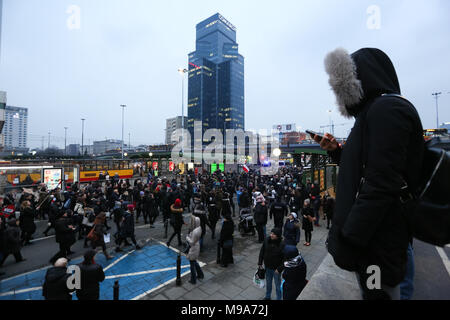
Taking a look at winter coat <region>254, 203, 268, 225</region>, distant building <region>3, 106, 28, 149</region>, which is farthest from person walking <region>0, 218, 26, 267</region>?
distant building <region>3, 106, 28, 149</region>

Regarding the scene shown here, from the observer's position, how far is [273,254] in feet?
15.9

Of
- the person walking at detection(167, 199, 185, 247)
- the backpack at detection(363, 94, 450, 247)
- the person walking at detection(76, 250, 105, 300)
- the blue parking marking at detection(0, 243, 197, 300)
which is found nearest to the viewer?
the backpack at detection(363, 94, 450, 247)

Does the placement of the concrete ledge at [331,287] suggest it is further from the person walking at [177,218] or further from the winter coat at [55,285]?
the person walking at [177,218]

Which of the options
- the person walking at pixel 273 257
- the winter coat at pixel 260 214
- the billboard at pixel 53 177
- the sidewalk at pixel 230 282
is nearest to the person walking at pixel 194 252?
the sidewalk at pixel 230 282

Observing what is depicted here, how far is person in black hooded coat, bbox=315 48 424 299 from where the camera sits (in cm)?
120

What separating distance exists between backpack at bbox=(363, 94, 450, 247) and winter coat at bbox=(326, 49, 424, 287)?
49mm

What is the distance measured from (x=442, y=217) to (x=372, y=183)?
1.36 ft

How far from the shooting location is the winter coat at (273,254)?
481cm

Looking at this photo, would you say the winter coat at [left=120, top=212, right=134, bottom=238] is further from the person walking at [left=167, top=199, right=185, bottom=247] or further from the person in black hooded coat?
the person in black hooded coat

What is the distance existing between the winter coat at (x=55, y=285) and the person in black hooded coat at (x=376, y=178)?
490 centimetres

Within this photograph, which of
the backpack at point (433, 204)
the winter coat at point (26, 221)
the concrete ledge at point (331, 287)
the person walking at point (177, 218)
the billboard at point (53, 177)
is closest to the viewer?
the backpack at point (433, 204)
